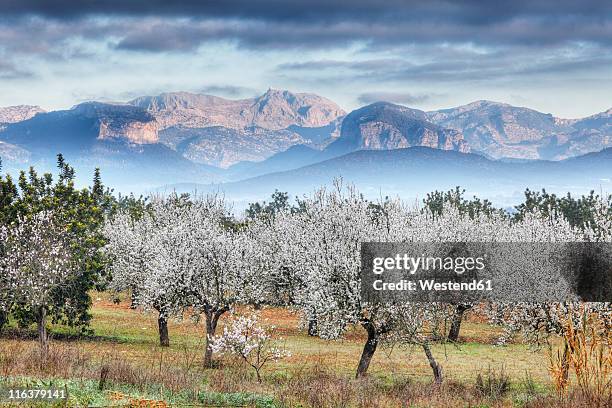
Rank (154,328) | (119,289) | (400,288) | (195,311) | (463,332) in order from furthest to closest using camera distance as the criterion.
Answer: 1. (463,332)
2. (154,328)
3. (119,289)
4. (195,311)
5. (400,288)

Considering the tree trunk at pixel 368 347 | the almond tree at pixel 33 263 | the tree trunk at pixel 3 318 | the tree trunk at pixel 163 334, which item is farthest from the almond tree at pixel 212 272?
the tree trunk at pixel 3 318

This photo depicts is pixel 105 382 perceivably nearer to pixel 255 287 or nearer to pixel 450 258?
pixel 255 287

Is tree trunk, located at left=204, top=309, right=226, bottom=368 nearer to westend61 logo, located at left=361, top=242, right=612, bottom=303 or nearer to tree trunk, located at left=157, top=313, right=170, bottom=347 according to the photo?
tree trunk, located at left=157, top=313, right=170, bottom=347

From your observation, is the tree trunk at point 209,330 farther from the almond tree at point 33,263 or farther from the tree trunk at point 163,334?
the almond tree at point 33,263

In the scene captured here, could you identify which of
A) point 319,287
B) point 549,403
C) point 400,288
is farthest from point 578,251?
point 549,403

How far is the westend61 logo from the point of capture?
28391 mm

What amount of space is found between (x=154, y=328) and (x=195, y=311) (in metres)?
18.2

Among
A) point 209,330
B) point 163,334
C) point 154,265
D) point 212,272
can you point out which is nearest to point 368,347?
point 209,330

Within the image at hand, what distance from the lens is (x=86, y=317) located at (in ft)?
144

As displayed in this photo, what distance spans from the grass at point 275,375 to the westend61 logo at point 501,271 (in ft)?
10.3

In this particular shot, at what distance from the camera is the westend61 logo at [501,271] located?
28.4m

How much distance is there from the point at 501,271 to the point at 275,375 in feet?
55.5

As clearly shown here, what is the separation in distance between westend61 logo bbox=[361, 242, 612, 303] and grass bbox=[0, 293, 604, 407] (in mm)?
3140

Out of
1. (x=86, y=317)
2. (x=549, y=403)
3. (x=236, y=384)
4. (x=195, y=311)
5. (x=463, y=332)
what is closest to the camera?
(x=549, y=403)
